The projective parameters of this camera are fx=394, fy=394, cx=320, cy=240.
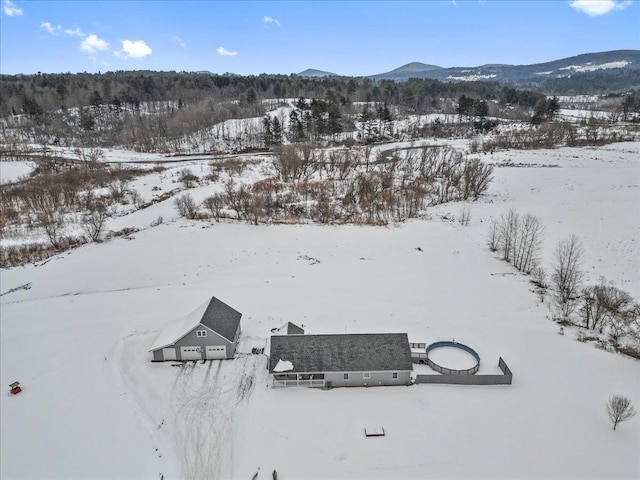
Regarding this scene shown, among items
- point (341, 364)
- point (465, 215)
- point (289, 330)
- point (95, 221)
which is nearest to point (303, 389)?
point (341, 364)

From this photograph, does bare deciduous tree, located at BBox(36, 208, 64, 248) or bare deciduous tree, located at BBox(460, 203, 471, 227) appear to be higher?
bare deciduous tree, located at BBox(36, 208, 64, 248)

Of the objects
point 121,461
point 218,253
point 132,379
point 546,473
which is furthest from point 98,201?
point 546,473

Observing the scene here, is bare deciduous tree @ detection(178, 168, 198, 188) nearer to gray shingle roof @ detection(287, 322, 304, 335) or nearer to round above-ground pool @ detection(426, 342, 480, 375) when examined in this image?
gray shingle roof @ detection(287, 322, 304, 335)

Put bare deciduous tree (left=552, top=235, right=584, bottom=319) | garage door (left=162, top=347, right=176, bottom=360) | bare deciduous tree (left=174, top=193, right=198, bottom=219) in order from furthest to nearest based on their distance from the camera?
1. bare deciduous tree (left=174, top=193, right=198, bottom=219)
2. bare deciduous tree (left=552, top=235, right=584, bottom=319)
3. garage door (left=162, top=347, right=176, bottom=360)

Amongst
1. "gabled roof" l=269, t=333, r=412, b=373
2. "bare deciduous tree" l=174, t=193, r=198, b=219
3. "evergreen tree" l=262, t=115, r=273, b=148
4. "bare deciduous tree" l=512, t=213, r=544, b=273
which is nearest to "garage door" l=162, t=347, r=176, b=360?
"gabled roof" l=269, t=333, r=412, b=373

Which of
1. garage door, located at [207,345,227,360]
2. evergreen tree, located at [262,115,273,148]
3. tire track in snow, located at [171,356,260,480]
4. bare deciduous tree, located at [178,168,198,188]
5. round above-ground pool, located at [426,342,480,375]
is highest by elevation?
evergreen tree, located at [262,115,273,148]

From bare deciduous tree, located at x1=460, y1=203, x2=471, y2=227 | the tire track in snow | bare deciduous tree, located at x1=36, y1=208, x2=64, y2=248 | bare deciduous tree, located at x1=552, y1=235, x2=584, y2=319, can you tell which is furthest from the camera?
bare deciduous tree, located at x1=460, y1=203, x2=471, y2=227

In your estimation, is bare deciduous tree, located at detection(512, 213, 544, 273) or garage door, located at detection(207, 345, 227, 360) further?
bare deciduous tree, located at detection(512, 213, 544, 273)

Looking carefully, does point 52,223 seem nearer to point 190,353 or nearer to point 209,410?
point 190,353
